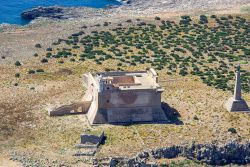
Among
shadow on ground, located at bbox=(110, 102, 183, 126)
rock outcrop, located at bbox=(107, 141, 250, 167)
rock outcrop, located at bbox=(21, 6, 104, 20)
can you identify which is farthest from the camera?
rock outcrop, located at bbox=(21, 6, 104, 20)

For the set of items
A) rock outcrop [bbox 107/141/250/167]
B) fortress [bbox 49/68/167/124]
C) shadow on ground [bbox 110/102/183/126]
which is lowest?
rock outcrop [bbox 107/141/250/167]

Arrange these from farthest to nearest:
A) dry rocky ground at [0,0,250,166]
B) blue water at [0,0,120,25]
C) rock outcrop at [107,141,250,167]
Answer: blue water at [0,0,120,25] → rock outcrop at [107,141,250,167] → dry rocky ground at [0,0,250,166]

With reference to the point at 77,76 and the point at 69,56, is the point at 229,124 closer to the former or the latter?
the point at 77,76

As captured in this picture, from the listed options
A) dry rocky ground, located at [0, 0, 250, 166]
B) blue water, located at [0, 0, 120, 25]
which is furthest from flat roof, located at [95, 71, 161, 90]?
blue water, located at [0, 0, 120, 25]

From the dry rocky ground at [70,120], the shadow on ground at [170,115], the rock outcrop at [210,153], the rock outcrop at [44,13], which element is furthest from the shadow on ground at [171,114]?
the rock outcrop at [44,13]

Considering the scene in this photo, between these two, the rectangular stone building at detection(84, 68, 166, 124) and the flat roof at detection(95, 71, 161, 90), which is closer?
the rectangular stone building at detection(84, 68, 166, 124)

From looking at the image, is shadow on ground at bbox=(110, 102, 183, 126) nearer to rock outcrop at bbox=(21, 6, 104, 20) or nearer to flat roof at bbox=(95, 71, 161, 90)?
flat roof at bbox=(95, 71, 161, 90)

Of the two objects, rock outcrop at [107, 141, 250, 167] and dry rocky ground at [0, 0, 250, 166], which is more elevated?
dry rocky ground at [0, 0, 250, 166]
